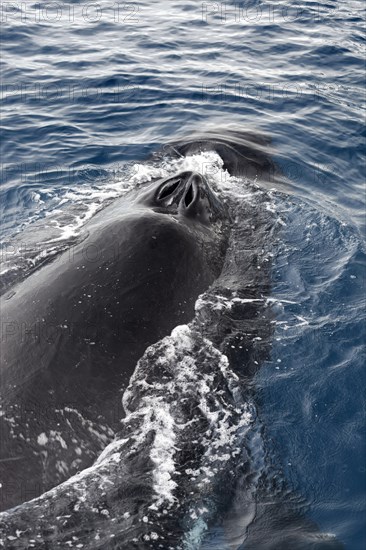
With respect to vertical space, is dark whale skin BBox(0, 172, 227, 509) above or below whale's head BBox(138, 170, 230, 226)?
below

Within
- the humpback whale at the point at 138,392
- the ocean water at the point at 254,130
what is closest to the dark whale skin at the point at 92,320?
the humpback whale at the point at 138,392

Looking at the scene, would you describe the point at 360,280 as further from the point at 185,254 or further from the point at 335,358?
the point at 185,254

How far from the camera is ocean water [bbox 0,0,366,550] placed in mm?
9797

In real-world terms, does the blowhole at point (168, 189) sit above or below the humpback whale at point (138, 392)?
above

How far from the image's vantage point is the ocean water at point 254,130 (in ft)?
32.1

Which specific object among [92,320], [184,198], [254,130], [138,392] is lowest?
[138,392]

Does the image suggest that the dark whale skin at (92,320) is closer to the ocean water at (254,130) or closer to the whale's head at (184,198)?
the whale's head at (184,198)

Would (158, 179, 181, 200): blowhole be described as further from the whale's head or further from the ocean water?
the ocean water

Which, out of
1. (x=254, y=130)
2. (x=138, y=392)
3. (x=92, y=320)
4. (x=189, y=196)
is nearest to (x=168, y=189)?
(x=189, y=196)

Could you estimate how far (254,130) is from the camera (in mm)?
18750

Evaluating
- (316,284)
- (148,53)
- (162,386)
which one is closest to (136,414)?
(162,386)

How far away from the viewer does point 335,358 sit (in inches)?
440

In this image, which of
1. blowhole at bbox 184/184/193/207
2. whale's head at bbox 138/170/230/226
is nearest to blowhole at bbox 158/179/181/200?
whale's head at bbox 138/170/230/226

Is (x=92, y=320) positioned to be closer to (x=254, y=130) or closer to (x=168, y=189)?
(x=168, y=189)
